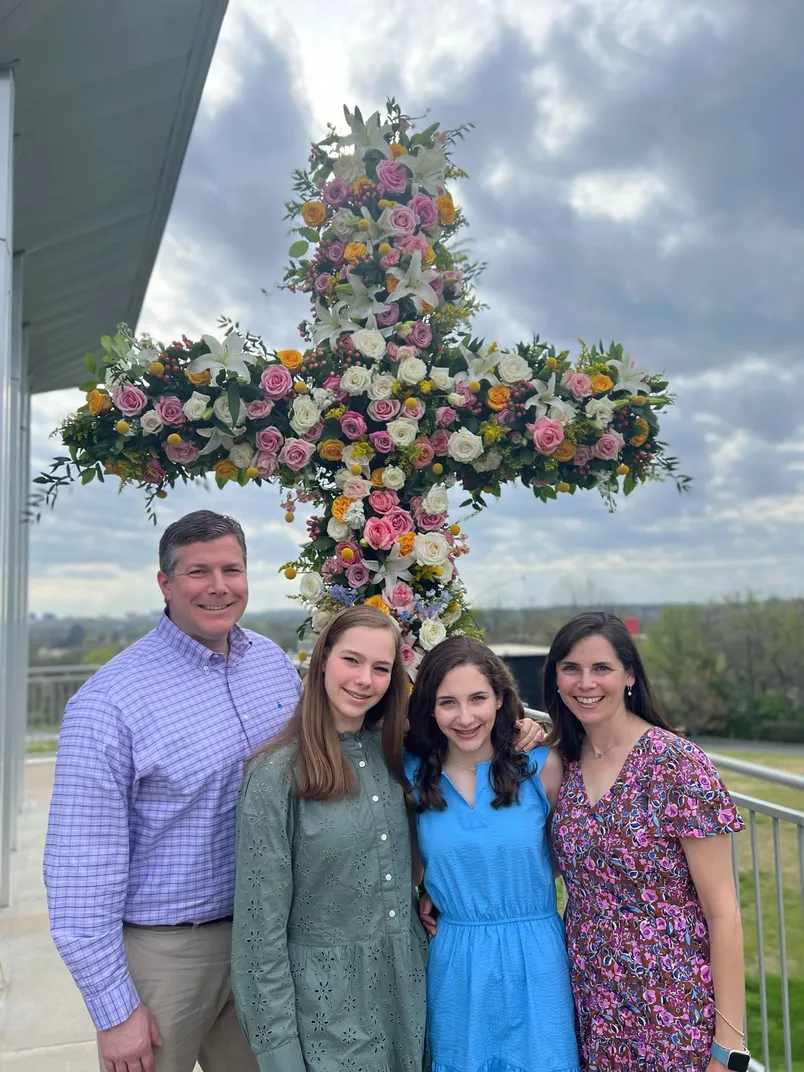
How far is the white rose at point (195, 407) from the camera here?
204 centimetres

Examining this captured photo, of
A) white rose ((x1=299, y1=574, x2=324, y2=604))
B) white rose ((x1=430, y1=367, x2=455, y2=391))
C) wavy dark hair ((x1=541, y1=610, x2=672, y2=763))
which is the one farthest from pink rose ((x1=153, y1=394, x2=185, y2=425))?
wavy dark hair ((x1=541, y1=610, x2=672, y2=763))

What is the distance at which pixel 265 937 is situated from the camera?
1.49 meters

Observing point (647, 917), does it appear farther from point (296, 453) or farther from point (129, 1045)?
point (296, 453)

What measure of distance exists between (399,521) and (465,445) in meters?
0.27

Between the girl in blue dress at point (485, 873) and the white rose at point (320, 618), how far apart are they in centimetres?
48

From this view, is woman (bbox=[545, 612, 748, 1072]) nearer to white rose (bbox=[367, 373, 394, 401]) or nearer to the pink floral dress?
the pink floral dress

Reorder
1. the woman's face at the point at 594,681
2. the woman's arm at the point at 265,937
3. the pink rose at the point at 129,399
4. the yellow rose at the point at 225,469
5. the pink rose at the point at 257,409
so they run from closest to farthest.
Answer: the woman's arm at the point at 265,937, the woman's face at the point at 594,681, the pink rose at the point at 129,399, the pink rose at the point at 257,409, the yellow rose at the point at 225,469

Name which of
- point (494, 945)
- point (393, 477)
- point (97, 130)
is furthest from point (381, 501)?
point (97, 130)

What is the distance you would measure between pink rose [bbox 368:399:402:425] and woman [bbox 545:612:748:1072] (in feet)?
3.38

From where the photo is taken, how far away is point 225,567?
1.79 metres

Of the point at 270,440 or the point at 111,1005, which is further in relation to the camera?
the point at 270,440

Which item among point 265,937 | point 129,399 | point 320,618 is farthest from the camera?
point 320,618

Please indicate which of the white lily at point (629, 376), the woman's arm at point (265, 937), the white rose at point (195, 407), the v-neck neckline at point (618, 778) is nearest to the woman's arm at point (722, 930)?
the v-neck neckline at point (618, 778)

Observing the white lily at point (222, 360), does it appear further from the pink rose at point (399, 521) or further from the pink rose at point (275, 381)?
the pink rose at point (399, 521)
